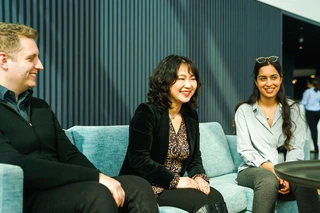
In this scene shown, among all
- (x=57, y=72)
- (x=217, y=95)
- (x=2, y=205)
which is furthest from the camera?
(x=217, y=95)

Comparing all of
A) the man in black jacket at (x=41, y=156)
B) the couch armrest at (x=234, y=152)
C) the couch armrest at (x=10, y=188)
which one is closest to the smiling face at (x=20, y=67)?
the man in black jacket at (x=41, y=156)

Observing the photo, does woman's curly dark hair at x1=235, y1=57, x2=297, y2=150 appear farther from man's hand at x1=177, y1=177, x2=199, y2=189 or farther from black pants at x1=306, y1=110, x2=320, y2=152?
black pants at x1=306, y1=110, x2=320, y2=152

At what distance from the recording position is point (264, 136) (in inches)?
114

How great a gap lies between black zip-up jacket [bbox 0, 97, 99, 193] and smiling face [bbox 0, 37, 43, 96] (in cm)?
13

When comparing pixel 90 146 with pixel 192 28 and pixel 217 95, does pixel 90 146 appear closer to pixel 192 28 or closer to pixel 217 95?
pixel 192 28

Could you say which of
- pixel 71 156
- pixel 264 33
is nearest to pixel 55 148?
pixel 71 156

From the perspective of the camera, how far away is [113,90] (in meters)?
3.55

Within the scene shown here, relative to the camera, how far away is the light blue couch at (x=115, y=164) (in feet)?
4.83

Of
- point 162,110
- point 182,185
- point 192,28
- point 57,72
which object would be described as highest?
point 192,28

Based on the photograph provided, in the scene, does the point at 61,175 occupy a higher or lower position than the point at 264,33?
lower

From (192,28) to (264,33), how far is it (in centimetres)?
184

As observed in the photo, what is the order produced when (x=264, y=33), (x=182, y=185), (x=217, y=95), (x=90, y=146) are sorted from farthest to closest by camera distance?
(x=264, y=33) < (x=217, y=95) < (x=90, y=146) < (x=182, y=185)

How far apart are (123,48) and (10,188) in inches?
91.7

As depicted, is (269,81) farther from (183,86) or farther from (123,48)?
(123,48)
